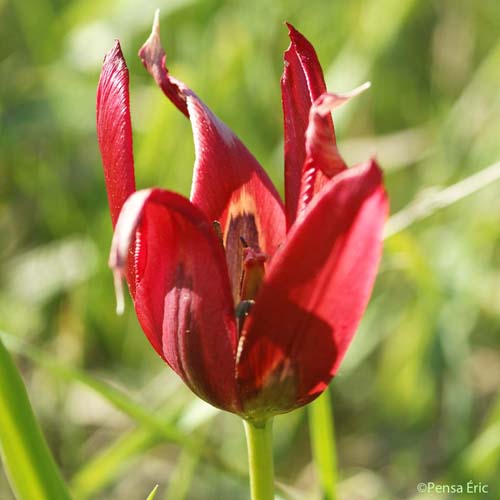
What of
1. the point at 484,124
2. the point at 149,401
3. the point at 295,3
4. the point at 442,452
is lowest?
the point at 442,452

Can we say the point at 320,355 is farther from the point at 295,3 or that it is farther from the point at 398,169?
the point at 295,3

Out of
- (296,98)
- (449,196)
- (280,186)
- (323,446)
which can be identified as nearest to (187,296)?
(296,98)

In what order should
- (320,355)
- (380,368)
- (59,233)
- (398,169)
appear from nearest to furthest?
(320,355), (380,368), (59,233), (398,169)

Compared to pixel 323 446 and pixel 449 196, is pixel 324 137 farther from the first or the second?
pixel 449 196

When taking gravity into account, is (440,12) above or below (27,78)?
below

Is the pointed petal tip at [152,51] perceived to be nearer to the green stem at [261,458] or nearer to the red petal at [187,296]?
the red petal at [187,296]

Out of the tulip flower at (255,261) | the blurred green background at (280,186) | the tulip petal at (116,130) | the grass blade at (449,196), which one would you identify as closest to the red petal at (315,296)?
the tulip flower at (255,261)

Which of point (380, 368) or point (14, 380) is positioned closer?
point (14, 380)

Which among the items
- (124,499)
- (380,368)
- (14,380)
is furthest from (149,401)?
(14,380)
